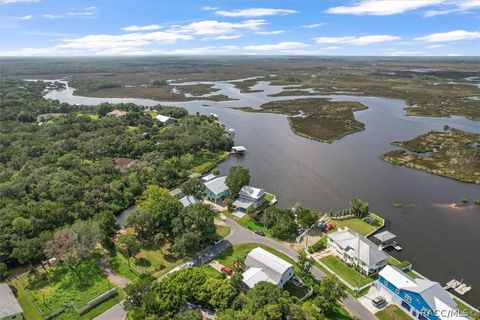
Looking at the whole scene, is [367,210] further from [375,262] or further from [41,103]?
[41,103]

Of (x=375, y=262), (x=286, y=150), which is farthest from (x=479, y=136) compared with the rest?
(x=375, y=262)

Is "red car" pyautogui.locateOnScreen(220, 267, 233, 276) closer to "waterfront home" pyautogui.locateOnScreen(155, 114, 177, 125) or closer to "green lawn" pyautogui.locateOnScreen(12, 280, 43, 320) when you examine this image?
"green lawn" pyautogui.locateOnScreen(12, 280, 43, 320)

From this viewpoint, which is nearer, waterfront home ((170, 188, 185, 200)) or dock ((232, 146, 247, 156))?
waterfront home ((170, 188, 185, 200))

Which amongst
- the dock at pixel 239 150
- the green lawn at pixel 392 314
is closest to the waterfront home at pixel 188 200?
the dock at pixel 239 150

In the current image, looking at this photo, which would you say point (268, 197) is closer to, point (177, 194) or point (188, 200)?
point (188, 200)

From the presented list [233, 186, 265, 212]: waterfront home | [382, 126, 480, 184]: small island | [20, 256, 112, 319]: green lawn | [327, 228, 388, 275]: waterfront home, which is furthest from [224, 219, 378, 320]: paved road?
[382, 126, 480, 184]: small island
